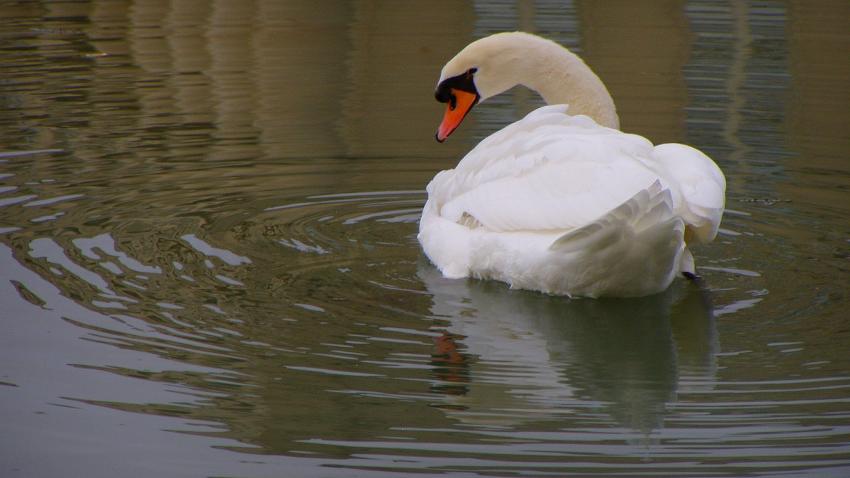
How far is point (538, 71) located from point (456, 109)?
445 millimetres

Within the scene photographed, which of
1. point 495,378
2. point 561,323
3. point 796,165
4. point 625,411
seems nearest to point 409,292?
point 561,323

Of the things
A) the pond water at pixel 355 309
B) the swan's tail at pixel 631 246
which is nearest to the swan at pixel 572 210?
the swan's tail at pixel 631 246

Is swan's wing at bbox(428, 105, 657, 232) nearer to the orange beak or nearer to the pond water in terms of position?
the pond water

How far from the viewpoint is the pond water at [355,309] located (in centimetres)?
413

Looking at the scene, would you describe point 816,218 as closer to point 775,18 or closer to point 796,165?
point 796,165

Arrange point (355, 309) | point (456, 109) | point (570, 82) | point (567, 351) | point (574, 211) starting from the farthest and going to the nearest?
point (456, 109) < point (570, 82) < point (355, 309) < point (574, 211) < point (567, 351)

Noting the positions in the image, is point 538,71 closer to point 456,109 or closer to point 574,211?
point 456,109

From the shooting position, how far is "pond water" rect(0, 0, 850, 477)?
4.13 meters

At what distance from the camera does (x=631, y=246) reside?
16.9 feet

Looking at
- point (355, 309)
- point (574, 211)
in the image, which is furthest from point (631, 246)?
point (355, 309)

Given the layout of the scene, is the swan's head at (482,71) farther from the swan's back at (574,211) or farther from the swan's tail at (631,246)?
the swan's tail at (631,246)

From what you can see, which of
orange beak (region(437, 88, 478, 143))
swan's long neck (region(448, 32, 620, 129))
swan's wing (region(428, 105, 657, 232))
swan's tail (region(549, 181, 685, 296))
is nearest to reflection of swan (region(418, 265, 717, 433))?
swan's tail (region(549, 181, 685, 296))

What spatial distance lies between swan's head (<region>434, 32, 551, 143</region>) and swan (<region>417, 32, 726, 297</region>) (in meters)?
0.57

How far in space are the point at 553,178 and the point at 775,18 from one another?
9.72 m
